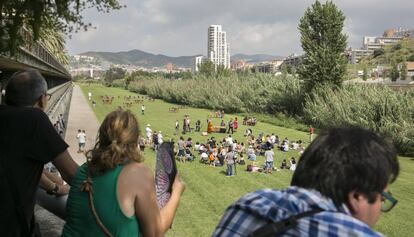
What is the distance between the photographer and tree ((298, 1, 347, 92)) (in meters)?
42.0

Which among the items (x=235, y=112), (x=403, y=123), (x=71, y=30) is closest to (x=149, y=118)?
(x=235, y=112)

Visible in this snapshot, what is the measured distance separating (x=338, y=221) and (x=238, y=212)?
36 cm

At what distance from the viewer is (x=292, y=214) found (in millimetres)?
1630

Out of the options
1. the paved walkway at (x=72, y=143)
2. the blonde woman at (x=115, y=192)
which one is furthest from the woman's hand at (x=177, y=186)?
the paved walkway at (x=72, y=143)

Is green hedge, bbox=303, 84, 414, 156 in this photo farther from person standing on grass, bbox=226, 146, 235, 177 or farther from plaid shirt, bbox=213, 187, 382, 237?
plaid shirt, bbox=213, 187, 382, 237

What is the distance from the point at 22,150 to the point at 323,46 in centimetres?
4163

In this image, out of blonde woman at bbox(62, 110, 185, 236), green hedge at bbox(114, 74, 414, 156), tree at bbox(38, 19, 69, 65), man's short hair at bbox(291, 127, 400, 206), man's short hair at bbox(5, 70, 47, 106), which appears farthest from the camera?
green hedge at bbox(114, 74, 414, 156)

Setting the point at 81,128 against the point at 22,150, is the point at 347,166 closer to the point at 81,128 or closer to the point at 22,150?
the point at 22,150

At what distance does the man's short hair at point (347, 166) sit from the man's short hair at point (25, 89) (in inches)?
80.8

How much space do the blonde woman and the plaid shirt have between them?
801 millimetres

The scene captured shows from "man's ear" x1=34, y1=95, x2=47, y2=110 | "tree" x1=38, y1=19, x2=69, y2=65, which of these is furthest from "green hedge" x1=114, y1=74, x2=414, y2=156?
"man's ear" x1=34, y1=95, x2=47, y2=110

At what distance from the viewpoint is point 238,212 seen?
69.9 inches

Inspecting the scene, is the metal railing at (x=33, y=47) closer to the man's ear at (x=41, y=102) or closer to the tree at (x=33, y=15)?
the tree at (x=33, y=15)

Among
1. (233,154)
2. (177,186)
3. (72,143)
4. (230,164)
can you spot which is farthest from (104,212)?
(72,143)
